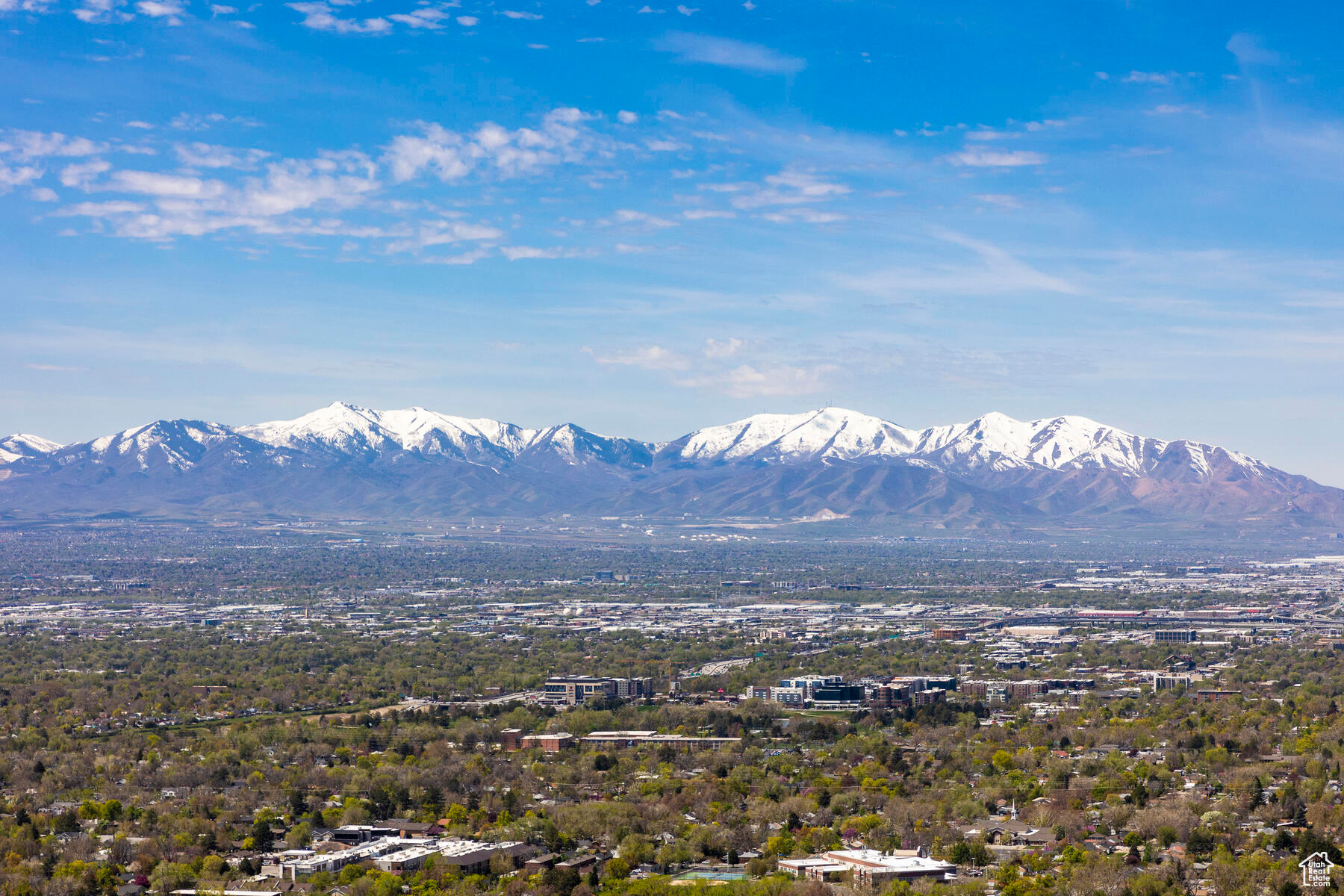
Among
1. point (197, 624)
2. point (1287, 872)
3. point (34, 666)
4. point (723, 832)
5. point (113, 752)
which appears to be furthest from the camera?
point (197, 624)

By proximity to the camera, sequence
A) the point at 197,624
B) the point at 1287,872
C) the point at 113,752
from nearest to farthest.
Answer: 1. the point at 1287,872
2. the point at 113,752
3. the point at 197,624

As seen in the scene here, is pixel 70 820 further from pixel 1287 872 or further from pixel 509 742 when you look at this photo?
pixel 1287 872

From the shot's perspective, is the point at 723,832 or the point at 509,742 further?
the point at 509,742

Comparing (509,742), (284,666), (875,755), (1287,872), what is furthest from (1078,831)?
(284,666)

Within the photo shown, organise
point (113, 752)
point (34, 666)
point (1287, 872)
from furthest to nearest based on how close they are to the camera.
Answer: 1. point (34, 666)
2. point (113, 752)
3. point (1287, 872)

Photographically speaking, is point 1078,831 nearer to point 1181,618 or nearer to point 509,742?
point 509,742

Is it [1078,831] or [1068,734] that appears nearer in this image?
[1078,831]

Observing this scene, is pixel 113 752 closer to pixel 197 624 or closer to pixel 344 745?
pixel 344 745

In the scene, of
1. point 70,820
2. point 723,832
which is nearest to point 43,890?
point 70,820
